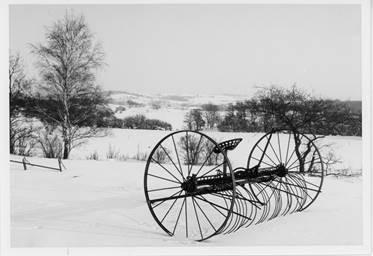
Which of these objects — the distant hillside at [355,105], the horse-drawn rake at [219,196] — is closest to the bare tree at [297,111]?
the distant hillside at [355,105]

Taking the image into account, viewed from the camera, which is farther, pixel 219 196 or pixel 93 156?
pixel 93 156

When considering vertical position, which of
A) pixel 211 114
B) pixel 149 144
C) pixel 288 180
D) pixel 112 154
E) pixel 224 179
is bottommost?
pixel 288 180

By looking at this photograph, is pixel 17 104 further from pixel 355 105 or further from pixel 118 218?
pixel 355 105

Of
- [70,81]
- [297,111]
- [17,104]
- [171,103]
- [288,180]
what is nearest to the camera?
[17,104]

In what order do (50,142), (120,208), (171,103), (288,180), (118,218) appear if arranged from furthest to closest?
1. (50,142)
2. (288,180)
3. (171,103)
4. (120,208)
5. (118,218)

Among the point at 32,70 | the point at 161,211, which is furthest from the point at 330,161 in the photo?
the point at 32,70

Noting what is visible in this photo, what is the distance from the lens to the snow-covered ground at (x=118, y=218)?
401 centimetres

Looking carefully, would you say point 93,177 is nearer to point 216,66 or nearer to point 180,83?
point 180,83

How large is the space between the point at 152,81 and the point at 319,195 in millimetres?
2288

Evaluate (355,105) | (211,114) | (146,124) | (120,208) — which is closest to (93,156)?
(146,124)

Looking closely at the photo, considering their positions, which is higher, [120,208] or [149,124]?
[149,124]

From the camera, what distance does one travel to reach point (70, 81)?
21.9 feet

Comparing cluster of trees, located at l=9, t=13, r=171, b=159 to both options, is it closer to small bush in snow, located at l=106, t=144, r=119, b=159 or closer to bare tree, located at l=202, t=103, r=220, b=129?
small bush in snow, located at l=106, t=144, r=119, b=159

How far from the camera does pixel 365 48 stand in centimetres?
439
